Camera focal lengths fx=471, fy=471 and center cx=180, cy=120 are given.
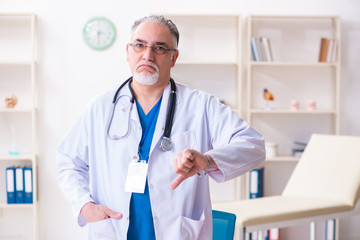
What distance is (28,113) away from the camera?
4195 mm

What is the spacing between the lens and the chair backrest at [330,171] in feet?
10.3

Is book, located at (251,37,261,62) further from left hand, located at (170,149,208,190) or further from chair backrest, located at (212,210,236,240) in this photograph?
left hand, located at (170,149,208,190)

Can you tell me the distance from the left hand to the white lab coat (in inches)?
3.7

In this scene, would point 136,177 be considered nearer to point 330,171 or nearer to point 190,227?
point 190,227

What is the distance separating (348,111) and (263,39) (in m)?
1.06

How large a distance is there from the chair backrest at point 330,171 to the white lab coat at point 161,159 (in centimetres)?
187

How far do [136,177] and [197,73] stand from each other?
9.24ft

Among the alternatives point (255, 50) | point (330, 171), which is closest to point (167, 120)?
point (330, 171)

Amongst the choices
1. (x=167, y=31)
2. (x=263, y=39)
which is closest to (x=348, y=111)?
(x=263, y=39)

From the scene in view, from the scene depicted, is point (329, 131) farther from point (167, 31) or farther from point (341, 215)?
point (167, 31)

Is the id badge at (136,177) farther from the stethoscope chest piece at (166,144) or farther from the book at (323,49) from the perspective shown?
the book at (323,49)

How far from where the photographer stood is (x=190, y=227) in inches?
58.4

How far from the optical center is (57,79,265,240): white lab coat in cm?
147

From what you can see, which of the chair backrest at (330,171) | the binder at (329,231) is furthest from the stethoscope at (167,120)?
the binder at (329,231)
